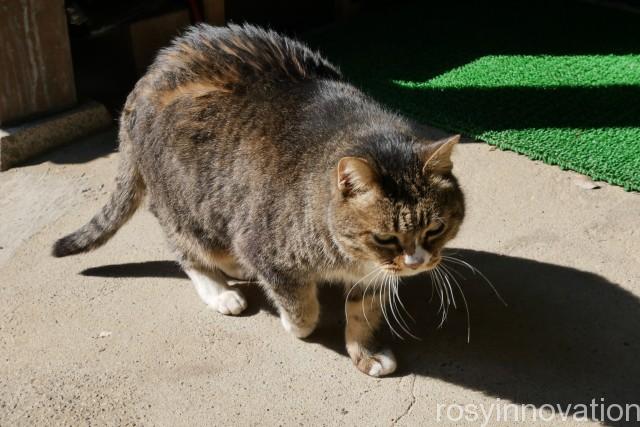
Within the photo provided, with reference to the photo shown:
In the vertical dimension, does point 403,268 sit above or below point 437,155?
below

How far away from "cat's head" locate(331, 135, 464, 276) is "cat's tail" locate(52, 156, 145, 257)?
1.13 meters

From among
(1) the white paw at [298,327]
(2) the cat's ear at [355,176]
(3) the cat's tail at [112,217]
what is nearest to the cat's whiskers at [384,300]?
(1) the white paw at [298,327]

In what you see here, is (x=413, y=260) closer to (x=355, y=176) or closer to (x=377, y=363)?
(x=355, y=176)

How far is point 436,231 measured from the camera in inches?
98.5

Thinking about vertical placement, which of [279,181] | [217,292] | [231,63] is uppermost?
[231,63]

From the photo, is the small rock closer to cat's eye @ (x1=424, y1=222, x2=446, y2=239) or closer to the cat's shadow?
the cat's shadow

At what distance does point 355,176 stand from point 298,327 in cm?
75

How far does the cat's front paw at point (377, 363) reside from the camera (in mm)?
2727

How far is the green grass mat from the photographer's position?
402 centimetres

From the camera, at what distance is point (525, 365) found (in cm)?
275

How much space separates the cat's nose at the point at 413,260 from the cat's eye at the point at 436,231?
80mm

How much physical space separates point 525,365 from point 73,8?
11.7 ft

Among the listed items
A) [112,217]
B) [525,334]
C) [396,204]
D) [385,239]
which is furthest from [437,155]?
[112,217]

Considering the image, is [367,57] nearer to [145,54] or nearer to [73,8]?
[145,54]
